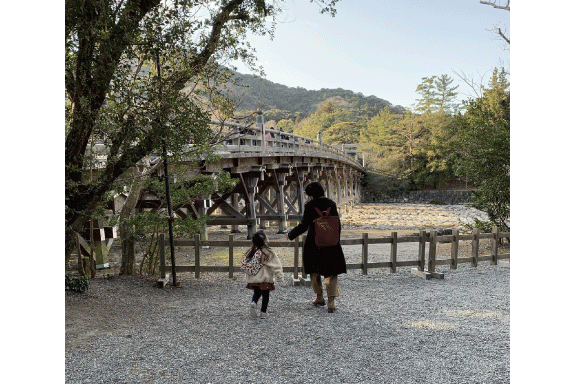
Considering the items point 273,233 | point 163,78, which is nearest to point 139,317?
point 163,78

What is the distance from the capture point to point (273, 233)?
1438 centimetres

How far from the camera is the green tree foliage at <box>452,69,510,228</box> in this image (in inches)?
347

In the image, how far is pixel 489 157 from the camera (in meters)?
8.91

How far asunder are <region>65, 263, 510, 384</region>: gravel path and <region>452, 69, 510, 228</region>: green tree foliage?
3.84 metres

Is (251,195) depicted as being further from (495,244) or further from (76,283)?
(76,283)

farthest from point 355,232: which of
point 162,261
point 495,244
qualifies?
point 162,261

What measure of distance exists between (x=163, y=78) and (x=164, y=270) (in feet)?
9.26

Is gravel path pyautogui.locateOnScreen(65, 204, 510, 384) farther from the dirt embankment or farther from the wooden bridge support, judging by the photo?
the wooden bridge support

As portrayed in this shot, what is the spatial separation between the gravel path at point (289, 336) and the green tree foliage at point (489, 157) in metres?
3.84

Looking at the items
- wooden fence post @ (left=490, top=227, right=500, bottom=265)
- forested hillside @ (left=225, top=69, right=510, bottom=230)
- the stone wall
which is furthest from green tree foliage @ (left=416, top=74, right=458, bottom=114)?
wooden fence post @ (left=490, top=227, right=500, bottom=265)

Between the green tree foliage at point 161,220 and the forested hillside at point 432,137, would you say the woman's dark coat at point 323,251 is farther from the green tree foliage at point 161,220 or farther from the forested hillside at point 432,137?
the green tree foliage at point 161,220

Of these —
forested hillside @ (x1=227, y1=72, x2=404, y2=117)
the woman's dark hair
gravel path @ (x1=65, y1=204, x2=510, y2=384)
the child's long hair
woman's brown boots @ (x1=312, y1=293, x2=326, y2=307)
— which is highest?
forested hillside @ (x1=227, y1=72, x2=404, y2=117)

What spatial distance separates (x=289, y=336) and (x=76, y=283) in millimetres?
3036
